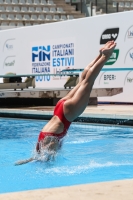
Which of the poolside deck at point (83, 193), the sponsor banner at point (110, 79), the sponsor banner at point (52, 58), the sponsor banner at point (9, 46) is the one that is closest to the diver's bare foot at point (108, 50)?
the poolside deck at point (83, 193)

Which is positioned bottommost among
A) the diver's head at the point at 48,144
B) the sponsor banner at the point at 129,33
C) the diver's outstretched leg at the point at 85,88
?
the diver's head at the point at 48,144

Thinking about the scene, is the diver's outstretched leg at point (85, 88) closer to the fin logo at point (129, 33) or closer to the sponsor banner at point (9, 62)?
the fin logo at point (129, 33)

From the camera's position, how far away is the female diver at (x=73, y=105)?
472cm

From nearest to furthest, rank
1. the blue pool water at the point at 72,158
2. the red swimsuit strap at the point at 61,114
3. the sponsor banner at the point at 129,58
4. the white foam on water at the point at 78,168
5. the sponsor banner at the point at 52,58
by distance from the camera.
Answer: the red swimsuit strap at the point at 61,114, the blue pool water at the point at 72,158, the white foam on water at the point at 78,168, the sponsor banner at the point at 129,58, the sponsor banner at the point at 52,58

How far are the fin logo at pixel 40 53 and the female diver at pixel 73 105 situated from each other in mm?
9778

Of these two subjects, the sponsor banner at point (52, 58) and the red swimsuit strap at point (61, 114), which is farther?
the sponsor banner at point (52, 58)

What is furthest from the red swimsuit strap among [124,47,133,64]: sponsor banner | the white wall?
[124,47,133,64]: sponsor banner

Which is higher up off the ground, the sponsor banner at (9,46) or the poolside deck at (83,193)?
the sponsor banner at (9,46)

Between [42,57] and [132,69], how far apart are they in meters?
3.64

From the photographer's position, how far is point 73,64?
1377cm

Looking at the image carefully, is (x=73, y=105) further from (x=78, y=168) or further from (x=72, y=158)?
(x=72, y=158)

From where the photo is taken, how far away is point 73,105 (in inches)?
187

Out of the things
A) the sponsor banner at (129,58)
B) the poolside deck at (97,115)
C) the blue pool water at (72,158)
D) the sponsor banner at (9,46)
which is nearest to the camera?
the blue pool water at (72,158)

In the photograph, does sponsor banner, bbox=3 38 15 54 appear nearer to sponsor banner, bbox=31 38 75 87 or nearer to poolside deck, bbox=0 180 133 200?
sponsor banner, bbox=31 38 75 87
